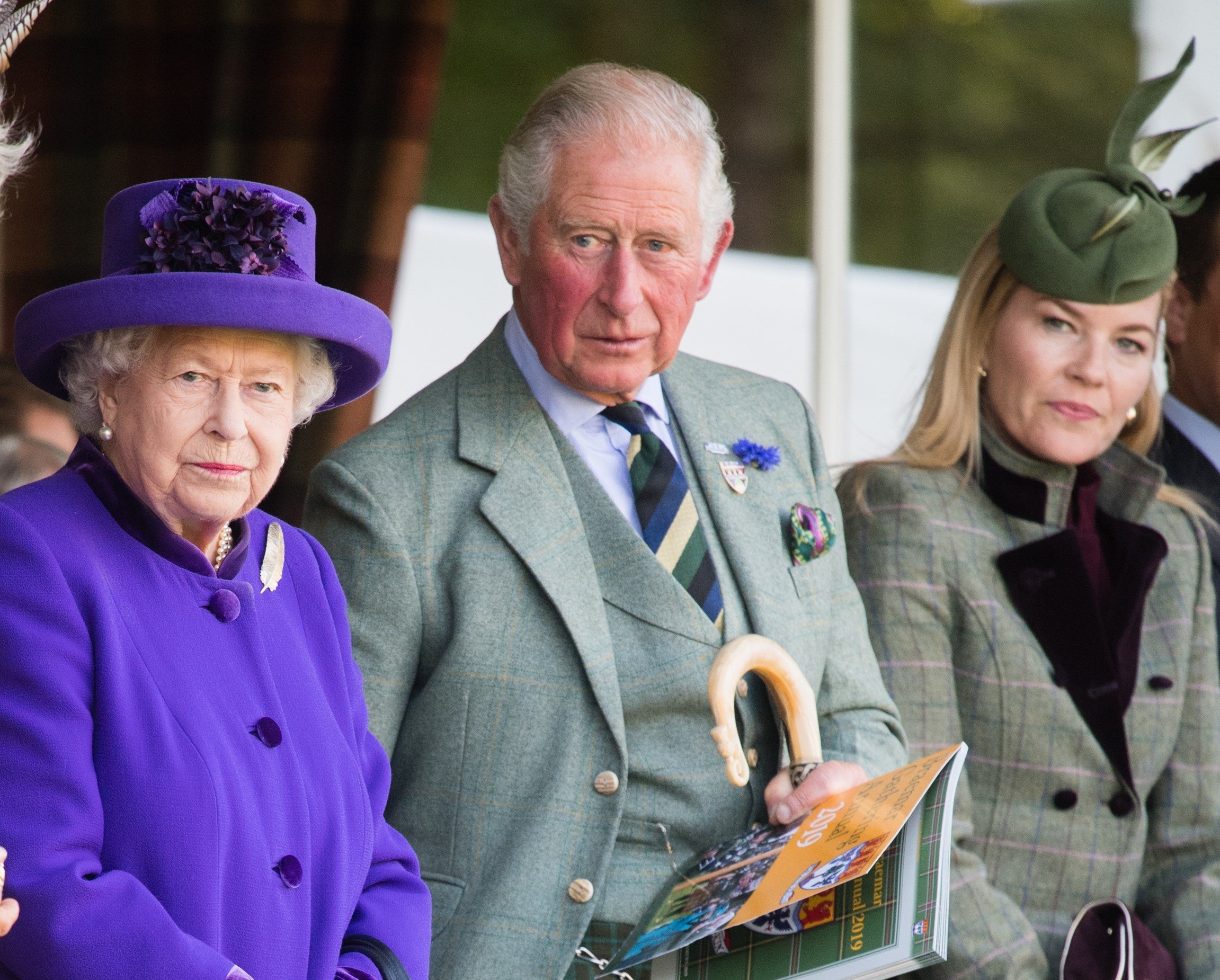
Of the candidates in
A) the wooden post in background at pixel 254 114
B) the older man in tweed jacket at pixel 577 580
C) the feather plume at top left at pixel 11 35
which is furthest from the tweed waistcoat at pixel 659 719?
the wooden post in background at pixel 254 114

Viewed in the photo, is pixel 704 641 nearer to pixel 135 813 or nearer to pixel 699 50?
pixel 135 813

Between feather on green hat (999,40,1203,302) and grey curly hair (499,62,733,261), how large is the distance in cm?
83

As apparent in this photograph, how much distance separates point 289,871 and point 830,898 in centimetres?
86

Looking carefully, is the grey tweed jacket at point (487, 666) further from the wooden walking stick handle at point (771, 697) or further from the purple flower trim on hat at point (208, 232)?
the purple flower trim on hat at point (208, 232)

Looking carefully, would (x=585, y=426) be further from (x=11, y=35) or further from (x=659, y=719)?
(x=11, y=35)

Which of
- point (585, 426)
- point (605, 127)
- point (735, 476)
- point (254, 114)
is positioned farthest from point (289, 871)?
point (254, 114)

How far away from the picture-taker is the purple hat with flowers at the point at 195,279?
1.99 metres

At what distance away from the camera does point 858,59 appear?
586cm

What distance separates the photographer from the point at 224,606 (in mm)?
2068

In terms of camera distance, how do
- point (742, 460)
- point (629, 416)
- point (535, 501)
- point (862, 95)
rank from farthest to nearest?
point (862, 95), point (742, 460), point (629, 416), point (535, 501)

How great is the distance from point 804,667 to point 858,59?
3.56 metres

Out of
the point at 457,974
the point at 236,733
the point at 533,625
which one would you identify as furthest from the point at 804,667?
the point at 236,733

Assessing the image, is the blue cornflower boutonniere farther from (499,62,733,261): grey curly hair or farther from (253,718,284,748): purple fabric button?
(253,718,284,748): purple fabric button

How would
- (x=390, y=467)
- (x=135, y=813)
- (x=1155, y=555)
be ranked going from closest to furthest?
(x=135, y=813) < (x=390, y=467) < (x=1155, y=555)
